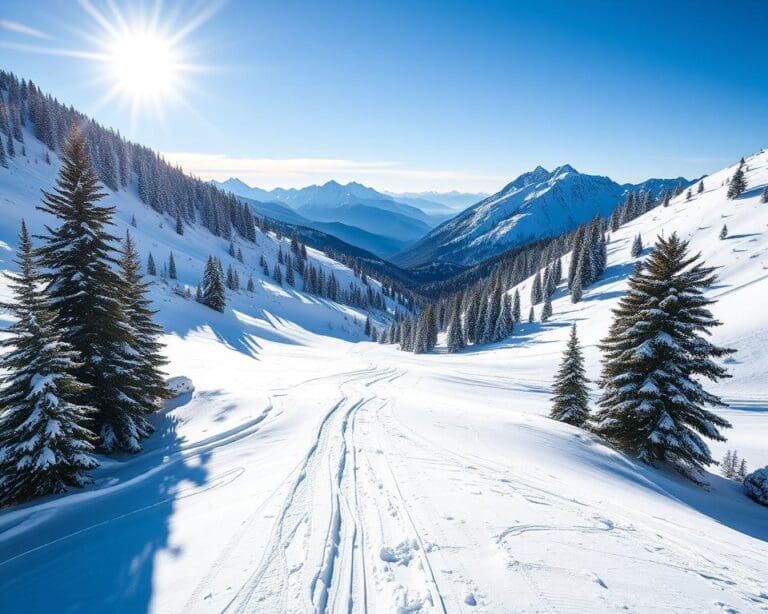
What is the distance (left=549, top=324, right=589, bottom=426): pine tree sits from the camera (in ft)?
60.3

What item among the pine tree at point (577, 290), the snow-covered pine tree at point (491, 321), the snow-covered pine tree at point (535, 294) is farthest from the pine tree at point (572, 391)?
the snow-covered pine tree at point (535, 294)

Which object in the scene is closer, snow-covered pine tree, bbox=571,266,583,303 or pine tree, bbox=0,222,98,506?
pine tree, bbox=0,222,98,506

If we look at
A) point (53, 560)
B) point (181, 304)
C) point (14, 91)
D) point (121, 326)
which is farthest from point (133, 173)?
→ point (53, 560)

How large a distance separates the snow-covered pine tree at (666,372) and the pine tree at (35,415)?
1817 centimetres

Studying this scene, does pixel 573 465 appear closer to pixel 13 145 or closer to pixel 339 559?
pixel 339 559

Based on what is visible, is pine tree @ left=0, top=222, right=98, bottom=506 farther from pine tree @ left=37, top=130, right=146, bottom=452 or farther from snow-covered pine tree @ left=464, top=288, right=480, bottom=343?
snow-covered pine tree @ left=464, top=288, right=480, bottom=343

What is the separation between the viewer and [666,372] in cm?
1409

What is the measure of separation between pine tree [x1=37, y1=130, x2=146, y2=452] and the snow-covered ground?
72.3 inches

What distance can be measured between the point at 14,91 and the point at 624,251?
184m

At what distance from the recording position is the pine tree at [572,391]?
1839 cm

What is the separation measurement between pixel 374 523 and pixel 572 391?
15.8m

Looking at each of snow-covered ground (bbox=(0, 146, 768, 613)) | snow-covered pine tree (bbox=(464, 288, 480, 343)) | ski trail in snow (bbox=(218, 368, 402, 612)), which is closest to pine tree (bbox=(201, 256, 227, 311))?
snow-covered ground (bbox=(0, 146, 768, 613))

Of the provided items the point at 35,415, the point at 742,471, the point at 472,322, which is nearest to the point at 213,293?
the point at 472,322

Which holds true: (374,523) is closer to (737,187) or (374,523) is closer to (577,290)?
(577,290)
